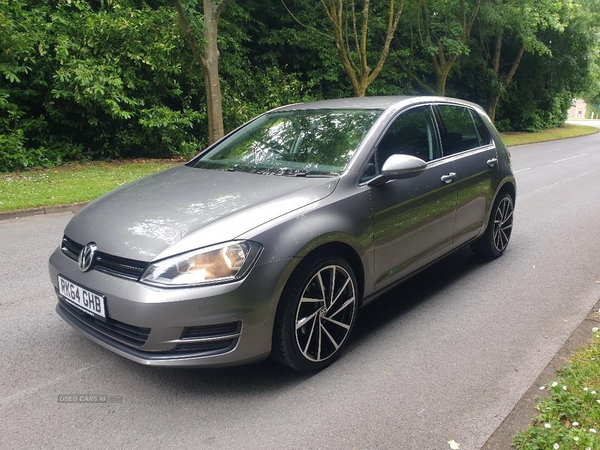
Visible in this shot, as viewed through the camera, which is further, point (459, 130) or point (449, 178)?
point (459, 130)

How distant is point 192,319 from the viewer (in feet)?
8.82

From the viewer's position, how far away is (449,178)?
14.2 ft

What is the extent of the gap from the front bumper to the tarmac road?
31 cm

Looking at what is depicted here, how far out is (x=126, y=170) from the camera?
39.8ft

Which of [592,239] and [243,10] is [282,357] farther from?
[243,10]

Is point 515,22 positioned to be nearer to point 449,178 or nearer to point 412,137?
point 449,178

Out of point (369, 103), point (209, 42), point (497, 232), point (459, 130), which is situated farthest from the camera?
point (209, 42)

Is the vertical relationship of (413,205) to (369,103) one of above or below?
below

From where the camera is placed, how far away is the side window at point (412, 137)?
381 cm

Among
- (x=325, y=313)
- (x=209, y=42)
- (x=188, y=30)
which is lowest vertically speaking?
(x=325, y=313)

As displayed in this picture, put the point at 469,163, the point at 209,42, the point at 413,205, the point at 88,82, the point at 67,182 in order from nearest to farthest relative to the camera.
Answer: the point at 413,205
the point at 469,163
the point at 67,182
the point at 88,82
the point at 209,42

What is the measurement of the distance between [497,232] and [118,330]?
404cm

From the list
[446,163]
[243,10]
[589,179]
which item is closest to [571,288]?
[446,163]

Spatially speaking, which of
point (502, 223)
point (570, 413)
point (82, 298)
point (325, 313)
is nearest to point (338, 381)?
point (325, 313)
